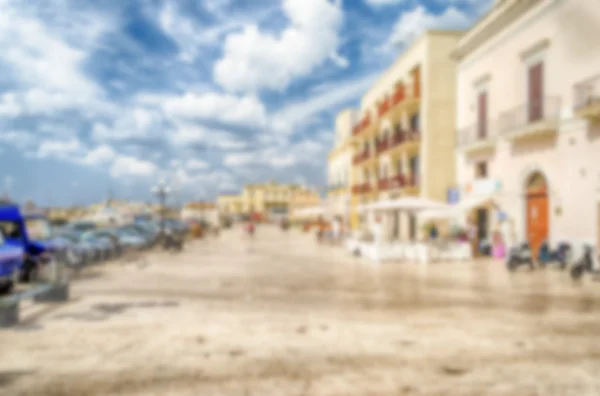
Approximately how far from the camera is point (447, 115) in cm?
2553

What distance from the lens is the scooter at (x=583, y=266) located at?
11695 mm

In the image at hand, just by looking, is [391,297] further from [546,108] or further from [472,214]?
[472,214]

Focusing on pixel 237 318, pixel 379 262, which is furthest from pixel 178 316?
pixel 379 262

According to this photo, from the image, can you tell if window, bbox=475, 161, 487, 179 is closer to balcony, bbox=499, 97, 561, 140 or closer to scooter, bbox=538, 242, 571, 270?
balcony, bbox=499, 97, 561, 140

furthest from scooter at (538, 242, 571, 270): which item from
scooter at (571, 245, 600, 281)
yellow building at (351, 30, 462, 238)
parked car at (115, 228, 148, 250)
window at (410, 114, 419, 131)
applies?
parked car at (115, 228, 148, 250)

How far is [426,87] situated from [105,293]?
21125mm

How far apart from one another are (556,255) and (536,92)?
629 centimetres

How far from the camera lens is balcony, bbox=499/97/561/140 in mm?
14789

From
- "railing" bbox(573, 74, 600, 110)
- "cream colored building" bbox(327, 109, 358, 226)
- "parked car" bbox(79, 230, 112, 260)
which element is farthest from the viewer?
"cream colored building" bbox(327, 109, 358, 226)

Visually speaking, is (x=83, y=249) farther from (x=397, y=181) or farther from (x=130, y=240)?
(x=397, y=181)

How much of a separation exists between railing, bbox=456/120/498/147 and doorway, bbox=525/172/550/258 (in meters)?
2.82

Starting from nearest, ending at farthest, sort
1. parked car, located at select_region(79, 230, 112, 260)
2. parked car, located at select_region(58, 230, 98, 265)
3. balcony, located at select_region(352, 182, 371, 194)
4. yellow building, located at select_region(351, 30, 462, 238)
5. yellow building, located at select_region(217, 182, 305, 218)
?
parked car, located at select_region(58, 230, 98, 265)
parked car, located at select_region(79, 230, 112, 260)
yellow building, located at select_region(351, 30, 462, 238)
balcony, located at select_region(352, 182, 371, 194)
yellow building, located at select_region(217, 182, 305, 218)

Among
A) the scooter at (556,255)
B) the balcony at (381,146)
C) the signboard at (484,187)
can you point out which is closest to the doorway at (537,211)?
the signboard at (484,187)

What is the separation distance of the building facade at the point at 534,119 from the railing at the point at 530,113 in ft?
0.12
